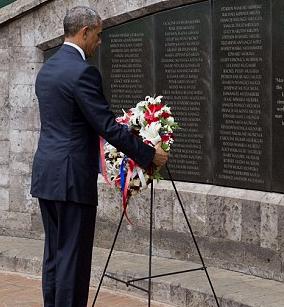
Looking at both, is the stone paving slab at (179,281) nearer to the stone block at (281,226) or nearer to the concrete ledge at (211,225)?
the concrete ledge at (211,225)

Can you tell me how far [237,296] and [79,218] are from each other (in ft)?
5.32

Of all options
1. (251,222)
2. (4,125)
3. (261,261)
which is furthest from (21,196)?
(261,261)

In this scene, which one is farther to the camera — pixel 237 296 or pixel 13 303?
pixel 13 303

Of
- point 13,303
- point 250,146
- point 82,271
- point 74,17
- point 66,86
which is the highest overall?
point 74,17

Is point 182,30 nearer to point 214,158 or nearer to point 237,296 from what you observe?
point 214,158

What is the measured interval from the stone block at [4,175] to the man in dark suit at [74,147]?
366 cm

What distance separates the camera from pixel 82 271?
580 cm

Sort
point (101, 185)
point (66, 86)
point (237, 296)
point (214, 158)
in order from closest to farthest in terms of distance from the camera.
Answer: point (66, 86) < point (237, 296) < point (214, 158) < point (101, 185)

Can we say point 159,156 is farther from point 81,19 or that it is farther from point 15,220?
point 15,220

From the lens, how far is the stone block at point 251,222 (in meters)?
7.46

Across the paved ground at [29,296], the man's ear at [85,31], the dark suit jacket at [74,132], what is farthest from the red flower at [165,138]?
the paved ground at [29,296]

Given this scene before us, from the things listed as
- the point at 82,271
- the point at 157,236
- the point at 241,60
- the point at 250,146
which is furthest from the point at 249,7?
the point at 82,271

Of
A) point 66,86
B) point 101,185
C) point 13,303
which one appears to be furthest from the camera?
point 101,185

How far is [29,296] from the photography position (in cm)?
758
